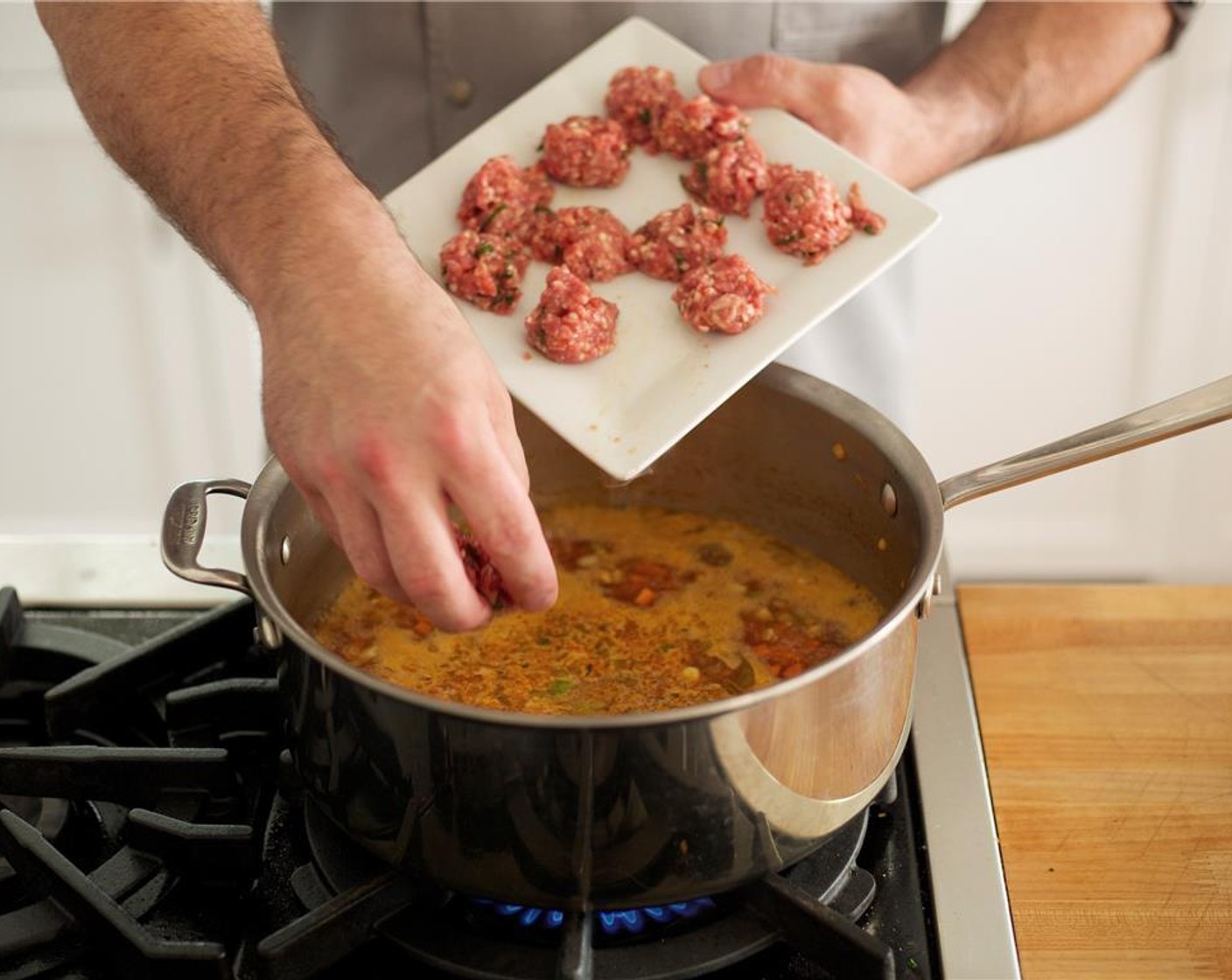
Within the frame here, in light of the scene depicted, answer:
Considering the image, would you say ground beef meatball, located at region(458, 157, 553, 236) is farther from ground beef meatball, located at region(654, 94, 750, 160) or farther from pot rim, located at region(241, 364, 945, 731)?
pot rim, located at region(241, 364, 945, 731)

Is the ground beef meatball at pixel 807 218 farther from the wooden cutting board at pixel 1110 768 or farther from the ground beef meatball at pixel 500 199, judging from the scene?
the wooden cutting board at pixel 1110 768

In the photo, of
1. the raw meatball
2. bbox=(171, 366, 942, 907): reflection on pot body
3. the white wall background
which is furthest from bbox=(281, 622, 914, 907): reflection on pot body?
the white wall background

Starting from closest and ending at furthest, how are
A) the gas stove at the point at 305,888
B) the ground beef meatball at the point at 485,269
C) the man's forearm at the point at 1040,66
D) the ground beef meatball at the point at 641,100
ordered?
the gas stove at the point at 305,888, the ground beef meatball at the point at 485,269, the ground beef meatball at the point at 641,100, the man's forearm at the point at 1040,66

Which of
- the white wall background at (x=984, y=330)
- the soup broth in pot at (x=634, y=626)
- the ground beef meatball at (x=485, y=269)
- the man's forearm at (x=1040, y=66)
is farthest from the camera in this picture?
the white wall background at (x=984, y=330)

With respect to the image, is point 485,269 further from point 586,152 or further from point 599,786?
point 599,786

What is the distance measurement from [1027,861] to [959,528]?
1849mm

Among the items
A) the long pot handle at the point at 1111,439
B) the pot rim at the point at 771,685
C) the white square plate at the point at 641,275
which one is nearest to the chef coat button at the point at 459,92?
the white square plate at the point at 641,275

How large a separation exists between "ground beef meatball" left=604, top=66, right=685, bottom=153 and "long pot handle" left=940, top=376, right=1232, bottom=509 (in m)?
0.54

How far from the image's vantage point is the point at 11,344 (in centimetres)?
252

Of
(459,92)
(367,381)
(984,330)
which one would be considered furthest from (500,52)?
(984,330)

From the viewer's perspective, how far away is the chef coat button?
1.46 metres

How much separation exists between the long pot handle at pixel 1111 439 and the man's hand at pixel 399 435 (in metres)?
0.29

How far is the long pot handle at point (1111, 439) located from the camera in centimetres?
83

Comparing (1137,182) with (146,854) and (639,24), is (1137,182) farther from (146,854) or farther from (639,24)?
(146,854)
